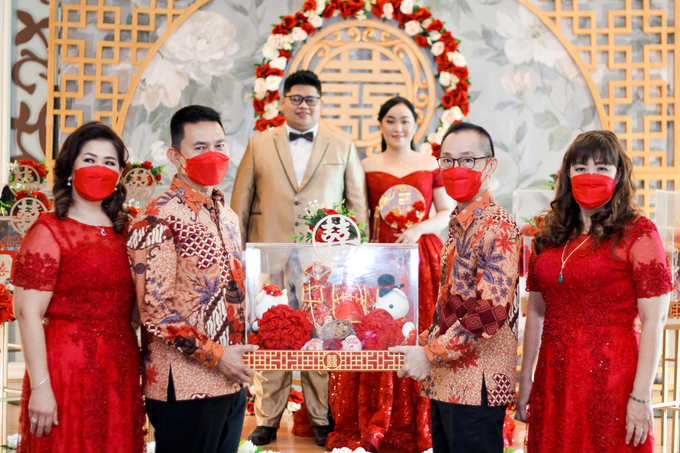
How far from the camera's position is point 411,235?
3066 millimetres

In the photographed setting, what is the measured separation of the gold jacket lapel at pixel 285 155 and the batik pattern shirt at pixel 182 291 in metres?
1.47

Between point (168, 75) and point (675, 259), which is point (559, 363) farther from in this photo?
point (168, 75)

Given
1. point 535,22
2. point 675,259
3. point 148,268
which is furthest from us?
point 535,22

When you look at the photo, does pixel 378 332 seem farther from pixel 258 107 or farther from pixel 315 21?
pixel 315 21

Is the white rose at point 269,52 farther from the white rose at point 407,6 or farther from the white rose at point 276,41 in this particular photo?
the white rose at point 407,6

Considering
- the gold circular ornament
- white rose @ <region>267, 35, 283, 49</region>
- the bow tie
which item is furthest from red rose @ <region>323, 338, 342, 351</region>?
white rose @ <region>267, 35, 283, 49</region>

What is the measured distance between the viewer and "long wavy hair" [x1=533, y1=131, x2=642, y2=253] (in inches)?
70.3

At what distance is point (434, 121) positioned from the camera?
4.54 meters

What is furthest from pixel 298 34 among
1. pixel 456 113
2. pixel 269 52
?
pixel 456 113

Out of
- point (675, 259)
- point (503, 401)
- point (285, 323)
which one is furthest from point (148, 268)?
point (675, 259)

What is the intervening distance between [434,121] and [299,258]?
2857 millimetres

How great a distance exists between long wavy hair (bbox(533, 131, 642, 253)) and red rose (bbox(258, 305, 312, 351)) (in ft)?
2.81

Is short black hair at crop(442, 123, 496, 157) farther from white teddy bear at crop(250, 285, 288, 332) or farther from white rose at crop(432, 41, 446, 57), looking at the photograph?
white rose at crop(432, 41, 446, 57)

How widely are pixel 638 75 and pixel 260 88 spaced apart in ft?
9.62
